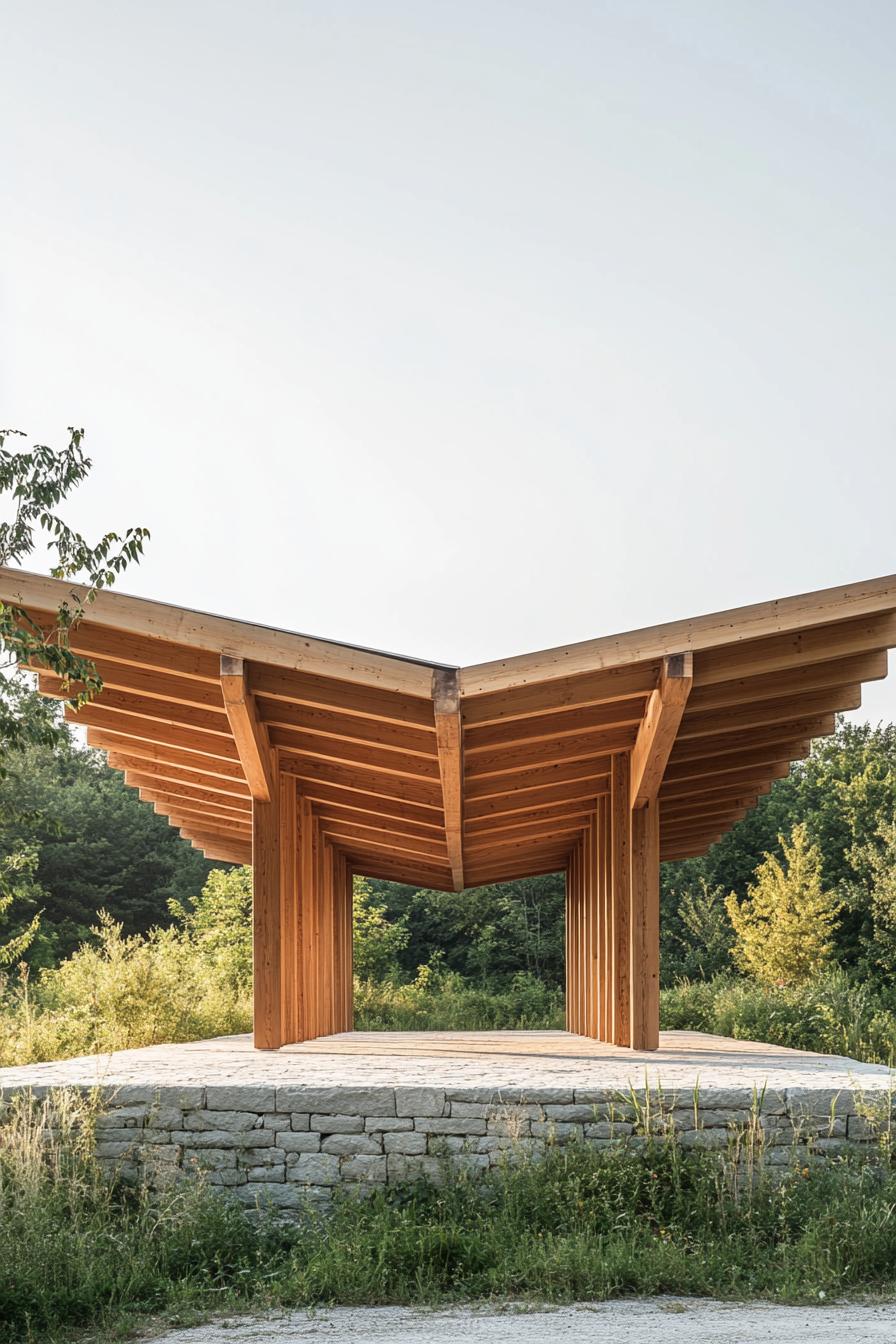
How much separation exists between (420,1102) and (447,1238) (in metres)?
1.03

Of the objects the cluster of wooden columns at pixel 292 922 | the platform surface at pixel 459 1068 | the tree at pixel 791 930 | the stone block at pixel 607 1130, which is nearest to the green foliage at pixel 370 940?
the tree at pixel 791 930

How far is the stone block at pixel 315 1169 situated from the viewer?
6883 mm

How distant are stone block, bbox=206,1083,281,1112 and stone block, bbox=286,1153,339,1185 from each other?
33 cm

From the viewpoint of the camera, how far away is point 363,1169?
6.91 m

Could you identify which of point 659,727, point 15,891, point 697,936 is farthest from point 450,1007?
point 659,727

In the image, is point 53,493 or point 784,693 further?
point 784,693

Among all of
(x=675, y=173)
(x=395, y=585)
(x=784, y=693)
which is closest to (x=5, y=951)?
(x=784, y=693)

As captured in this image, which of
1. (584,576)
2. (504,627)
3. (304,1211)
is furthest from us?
(504,627)

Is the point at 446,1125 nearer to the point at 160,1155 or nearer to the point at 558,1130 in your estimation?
the point at 558,1130

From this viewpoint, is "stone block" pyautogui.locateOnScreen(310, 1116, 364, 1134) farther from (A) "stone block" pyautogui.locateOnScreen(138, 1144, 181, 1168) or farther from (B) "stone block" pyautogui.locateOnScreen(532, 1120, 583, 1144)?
(B) "stone block" pyautogui.locateOnScreen(532, 1120, 583, 1144)

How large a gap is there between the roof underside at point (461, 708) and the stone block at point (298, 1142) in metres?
2.76

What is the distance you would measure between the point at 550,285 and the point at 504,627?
25250mm

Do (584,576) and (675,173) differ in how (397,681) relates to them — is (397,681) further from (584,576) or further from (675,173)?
(584,576)

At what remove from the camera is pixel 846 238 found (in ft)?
48.2
